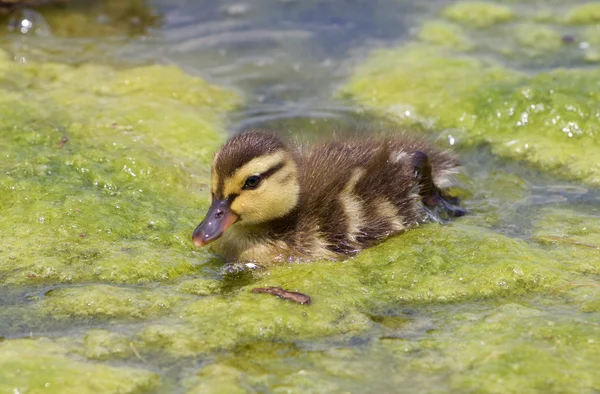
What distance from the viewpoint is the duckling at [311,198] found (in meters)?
4.21

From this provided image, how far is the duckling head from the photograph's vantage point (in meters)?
4.16

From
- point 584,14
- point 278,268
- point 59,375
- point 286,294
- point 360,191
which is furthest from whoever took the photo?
point 584,14

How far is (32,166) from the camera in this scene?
506 centimetres

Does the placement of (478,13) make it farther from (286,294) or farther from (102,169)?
(286,294)

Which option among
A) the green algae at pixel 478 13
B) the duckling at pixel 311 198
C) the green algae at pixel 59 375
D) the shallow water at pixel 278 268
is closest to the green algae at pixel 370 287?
the shallow water at pixel 278 268

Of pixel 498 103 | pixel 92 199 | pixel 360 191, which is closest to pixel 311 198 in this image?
pixel 360 191

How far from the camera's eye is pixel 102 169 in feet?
17.0

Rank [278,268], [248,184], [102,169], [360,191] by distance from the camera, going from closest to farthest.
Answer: [248,184] → [278,268] → [360,191] → [102,169]

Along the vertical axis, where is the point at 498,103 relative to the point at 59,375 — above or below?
above

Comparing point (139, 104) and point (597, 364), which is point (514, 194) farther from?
point (139, 104)

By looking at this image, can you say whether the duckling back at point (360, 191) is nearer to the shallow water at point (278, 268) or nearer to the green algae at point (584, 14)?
the shallow water at point (278, 268)

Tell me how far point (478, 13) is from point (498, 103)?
2.17 metres

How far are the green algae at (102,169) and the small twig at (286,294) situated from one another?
0.51 metres

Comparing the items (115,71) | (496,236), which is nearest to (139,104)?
(115,71)
